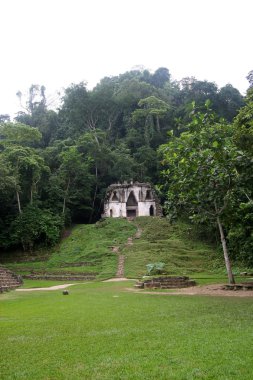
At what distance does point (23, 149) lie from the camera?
3981 centimetres

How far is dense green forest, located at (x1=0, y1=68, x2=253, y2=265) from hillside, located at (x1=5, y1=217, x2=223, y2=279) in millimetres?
2567

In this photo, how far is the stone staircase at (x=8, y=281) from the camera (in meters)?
22.1

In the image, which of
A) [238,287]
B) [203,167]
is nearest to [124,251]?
[238,287]

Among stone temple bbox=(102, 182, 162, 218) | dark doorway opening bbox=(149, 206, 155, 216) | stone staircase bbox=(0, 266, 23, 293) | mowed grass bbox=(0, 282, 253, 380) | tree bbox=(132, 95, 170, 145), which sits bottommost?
stone staircase bbox=(0, 266, 23, 293)

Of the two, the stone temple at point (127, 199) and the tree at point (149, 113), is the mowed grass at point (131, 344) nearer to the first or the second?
the stone temple at point (127, 199)

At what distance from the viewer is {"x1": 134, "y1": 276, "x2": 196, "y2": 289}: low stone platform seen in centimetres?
2008

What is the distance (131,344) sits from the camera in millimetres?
6930

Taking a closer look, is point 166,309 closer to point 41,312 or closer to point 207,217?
point 41,312

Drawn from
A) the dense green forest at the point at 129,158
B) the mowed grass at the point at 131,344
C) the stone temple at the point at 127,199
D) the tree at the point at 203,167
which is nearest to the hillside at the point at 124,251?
the dense green forest at the point at 129,158

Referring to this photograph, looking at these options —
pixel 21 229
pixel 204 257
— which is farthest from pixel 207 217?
pixel 21 229

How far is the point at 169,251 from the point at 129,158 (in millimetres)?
23061

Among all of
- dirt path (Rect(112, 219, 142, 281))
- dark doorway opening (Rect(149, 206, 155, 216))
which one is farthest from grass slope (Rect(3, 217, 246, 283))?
dark doorway opening (Rect(149, 206, 155, 216))

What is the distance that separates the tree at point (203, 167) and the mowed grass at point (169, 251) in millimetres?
6296

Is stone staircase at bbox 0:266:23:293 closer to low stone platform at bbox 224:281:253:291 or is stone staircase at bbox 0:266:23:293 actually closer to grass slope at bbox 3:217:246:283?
grass slope at bbox 3:217:246:283
